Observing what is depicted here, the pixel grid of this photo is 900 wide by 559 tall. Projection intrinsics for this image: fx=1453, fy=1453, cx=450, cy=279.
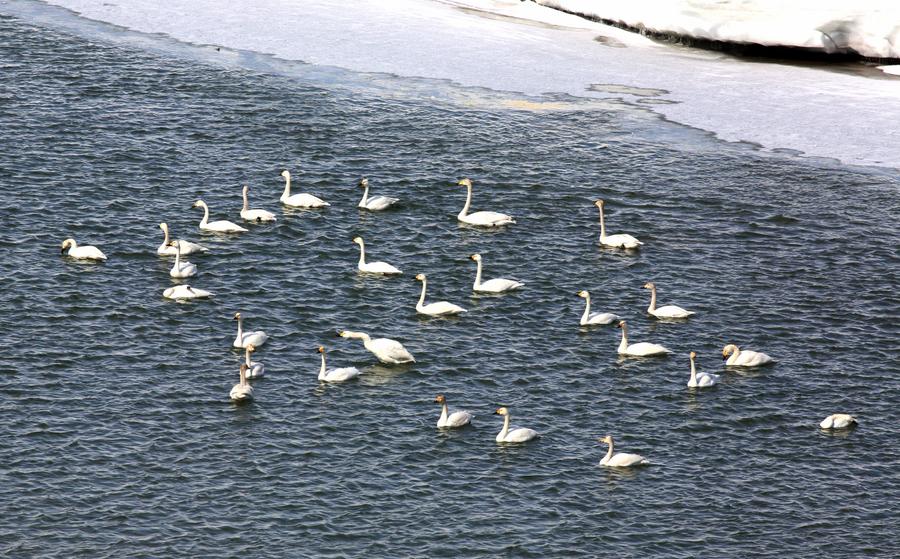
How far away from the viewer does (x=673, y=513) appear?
26.7m

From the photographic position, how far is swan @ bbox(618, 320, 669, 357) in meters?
33.7

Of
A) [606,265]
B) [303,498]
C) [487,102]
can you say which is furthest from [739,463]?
[487,102]

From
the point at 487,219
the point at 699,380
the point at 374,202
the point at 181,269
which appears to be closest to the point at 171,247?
the point at 181,269

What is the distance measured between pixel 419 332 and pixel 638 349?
207 inches

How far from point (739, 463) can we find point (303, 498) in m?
8.67

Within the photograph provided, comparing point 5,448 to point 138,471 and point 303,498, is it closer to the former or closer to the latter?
point 138,471

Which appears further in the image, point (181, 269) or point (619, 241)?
point (619, 241)

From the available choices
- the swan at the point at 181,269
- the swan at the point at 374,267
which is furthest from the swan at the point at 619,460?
the swan at the point at 181,269

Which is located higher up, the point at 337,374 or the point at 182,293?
the point at 182,293

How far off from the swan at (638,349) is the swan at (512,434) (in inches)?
210

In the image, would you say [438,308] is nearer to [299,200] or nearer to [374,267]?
[374,267]

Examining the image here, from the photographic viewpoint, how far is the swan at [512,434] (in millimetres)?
29062

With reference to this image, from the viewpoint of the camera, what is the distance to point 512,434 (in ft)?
95.4

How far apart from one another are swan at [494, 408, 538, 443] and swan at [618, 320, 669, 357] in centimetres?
534
